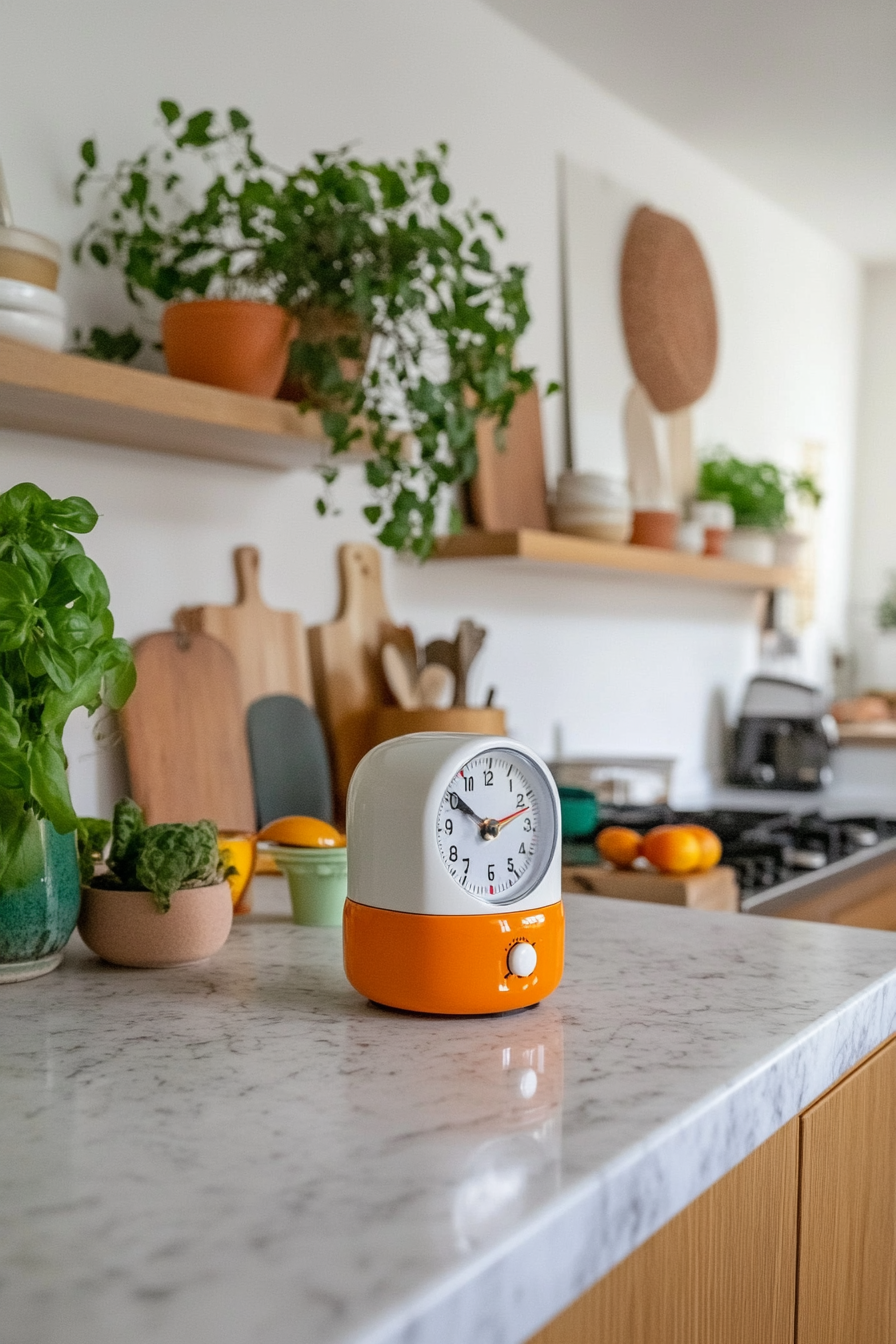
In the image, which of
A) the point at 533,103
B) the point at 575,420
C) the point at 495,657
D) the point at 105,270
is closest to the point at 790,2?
the point at 533,103

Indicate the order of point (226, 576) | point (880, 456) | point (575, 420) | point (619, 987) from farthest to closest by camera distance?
point (880, 456) → point (575, 420) → point (226, 576) → point (619, 987)

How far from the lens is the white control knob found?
0.90 m

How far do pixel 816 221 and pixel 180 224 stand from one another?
271 centimetres

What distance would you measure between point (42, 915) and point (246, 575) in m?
0.89

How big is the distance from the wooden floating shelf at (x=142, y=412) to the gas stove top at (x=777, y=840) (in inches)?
36.7

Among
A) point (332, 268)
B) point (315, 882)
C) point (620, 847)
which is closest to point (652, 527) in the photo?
point (620, 847)

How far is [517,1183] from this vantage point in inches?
24.9

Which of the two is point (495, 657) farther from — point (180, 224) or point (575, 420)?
point (180, 224)

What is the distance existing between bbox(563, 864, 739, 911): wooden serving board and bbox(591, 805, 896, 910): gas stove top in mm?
43

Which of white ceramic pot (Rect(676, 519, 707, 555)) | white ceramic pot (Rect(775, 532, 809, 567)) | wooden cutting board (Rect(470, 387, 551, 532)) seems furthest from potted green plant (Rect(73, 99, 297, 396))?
white ceramic pot (Rect(775, 532, 809, 567))

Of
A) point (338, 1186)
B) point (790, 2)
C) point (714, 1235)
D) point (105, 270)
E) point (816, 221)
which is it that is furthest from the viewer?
point (816, 221)

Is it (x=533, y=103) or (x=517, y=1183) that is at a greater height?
(x=533, y=103)

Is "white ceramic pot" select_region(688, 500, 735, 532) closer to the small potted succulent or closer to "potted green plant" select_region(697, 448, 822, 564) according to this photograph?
"potted green plant" select_region(697, 448, 822, 564)

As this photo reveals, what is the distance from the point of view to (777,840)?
2.12m
